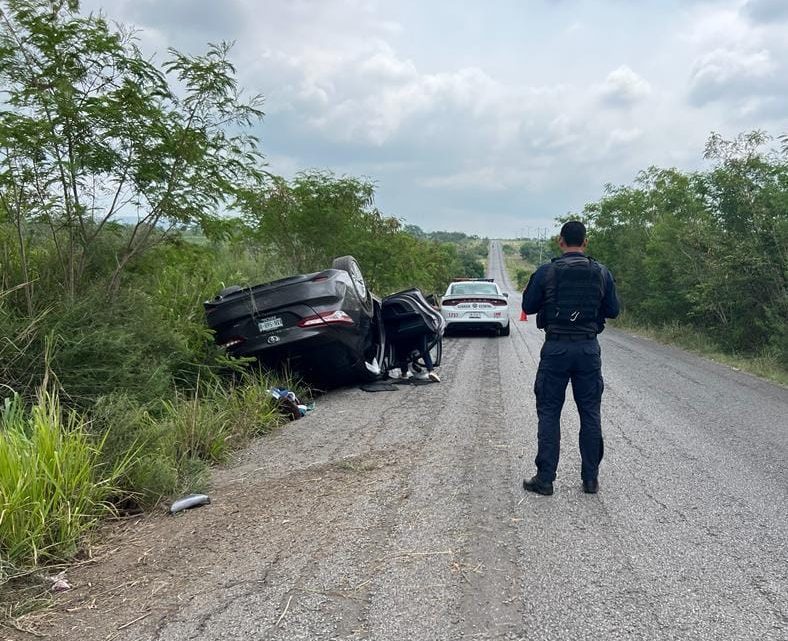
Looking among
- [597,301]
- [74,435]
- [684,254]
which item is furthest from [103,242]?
[684,254]

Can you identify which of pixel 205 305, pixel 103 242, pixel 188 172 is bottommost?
pixel 205 305

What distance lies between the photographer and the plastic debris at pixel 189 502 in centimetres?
412

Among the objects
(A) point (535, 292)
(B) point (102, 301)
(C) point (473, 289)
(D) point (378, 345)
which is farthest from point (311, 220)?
(A) point (535, 292)

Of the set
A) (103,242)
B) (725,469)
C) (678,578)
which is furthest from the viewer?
(103,242)

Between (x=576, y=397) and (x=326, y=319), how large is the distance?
359cm

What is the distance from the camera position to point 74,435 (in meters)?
4.04

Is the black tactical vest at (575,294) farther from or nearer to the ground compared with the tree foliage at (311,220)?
nearer to the ground

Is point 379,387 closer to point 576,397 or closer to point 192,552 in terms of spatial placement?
point 576,397

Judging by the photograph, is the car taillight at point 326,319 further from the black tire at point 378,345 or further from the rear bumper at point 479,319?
the rear bumper at point 479,319

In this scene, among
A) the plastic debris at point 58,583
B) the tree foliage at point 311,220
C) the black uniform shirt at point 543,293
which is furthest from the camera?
the tree foliage at point 311,220

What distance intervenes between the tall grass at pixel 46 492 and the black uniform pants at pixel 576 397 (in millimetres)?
2943

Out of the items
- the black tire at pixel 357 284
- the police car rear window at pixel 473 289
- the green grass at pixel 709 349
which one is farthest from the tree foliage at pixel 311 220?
the green grass at pixel 709 349

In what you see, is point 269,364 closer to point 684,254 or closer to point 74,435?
point 74,435

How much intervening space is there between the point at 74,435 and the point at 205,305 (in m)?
3.80
